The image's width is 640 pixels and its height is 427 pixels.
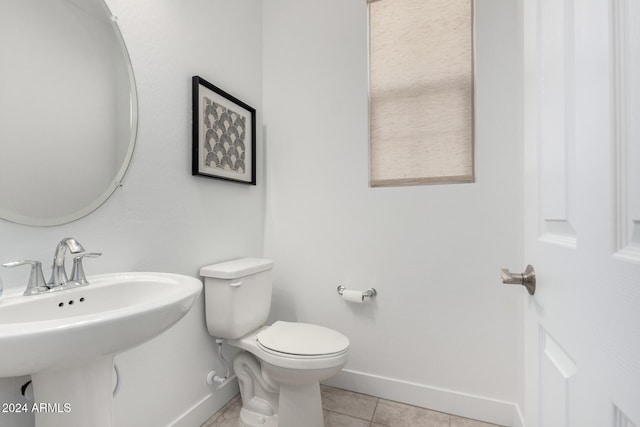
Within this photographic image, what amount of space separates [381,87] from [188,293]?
151 cm

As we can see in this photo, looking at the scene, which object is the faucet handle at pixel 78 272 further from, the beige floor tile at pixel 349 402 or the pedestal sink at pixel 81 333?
the beige floor tile at pixel 349 402

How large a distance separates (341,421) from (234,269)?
95 centimetres

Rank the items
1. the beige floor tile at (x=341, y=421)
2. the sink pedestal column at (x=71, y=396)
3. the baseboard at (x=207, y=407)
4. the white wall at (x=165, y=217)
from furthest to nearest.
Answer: the beige floor tile at (x=341, y=421) → the baseboard at (x=207, y=407) → the white wall at (x=165, y=217) → the sink pedestal column at (x=71, y=396)

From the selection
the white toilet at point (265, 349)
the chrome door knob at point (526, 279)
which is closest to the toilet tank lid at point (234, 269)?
the white toilet at point (265, 349)

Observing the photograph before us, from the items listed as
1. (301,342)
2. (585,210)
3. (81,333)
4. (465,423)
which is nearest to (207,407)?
(301,342)

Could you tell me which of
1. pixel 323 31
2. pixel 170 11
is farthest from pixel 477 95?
pixel 170 11

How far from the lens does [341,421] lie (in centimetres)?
147

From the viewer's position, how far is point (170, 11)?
132 centimetres

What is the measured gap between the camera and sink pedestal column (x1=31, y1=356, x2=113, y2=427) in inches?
29.3

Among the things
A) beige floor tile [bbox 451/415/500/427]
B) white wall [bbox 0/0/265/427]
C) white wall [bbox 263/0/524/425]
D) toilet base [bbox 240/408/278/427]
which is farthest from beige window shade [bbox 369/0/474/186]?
toilet base [bbox 240/408/278/427]

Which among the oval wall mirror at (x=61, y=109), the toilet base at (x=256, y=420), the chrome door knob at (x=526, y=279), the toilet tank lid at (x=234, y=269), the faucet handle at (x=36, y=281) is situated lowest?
the toilet base at (x=256, y=420)

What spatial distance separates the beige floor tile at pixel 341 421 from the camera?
1.44m

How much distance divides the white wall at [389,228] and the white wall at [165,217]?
0.39 meters

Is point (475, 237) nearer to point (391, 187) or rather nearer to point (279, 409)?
point (391, 187)
